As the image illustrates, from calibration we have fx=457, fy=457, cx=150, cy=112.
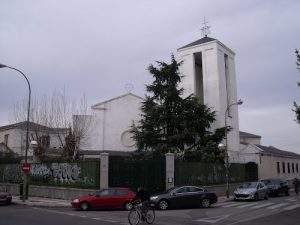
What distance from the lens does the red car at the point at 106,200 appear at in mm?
26703

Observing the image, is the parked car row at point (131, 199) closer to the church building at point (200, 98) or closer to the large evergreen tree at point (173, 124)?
the large evergreen tree at point (173, 124)

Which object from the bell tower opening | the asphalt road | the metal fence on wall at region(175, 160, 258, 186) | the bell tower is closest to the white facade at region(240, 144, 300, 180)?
the bell tower

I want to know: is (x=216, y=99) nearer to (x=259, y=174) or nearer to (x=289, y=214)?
(x=259, y=174)

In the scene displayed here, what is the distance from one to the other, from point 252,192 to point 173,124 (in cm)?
1187

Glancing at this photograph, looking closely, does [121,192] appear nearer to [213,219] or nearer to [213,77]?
[213,219]

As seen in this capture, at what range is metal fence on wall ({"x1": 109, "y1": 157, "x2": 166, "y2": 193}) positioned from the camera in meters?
33.0

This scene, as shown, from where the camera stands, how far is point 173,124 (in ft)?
143

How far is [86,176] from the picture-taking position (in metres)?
33.3

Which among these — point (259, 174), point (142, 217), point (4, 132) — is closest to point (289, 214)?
point (142, 217)

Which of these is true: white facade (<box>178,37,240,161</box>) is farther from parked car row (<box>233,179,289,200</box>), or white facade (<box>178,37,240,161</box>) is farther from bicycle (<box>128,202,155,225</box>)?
bicycle (<box>128,202,155,225</box>)

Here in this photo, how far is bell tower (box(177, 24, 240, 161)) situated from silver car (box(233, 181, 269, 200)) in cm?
1428

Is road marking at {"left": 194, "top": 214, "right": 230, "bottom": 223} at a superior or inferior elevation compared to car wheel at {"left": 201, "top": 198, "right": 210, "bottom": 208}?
inferior

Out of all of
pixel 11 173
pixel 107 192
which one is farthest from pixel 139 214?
pixel 11 173

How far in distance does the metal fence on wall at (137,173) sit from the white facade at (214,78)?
55.7 ft
